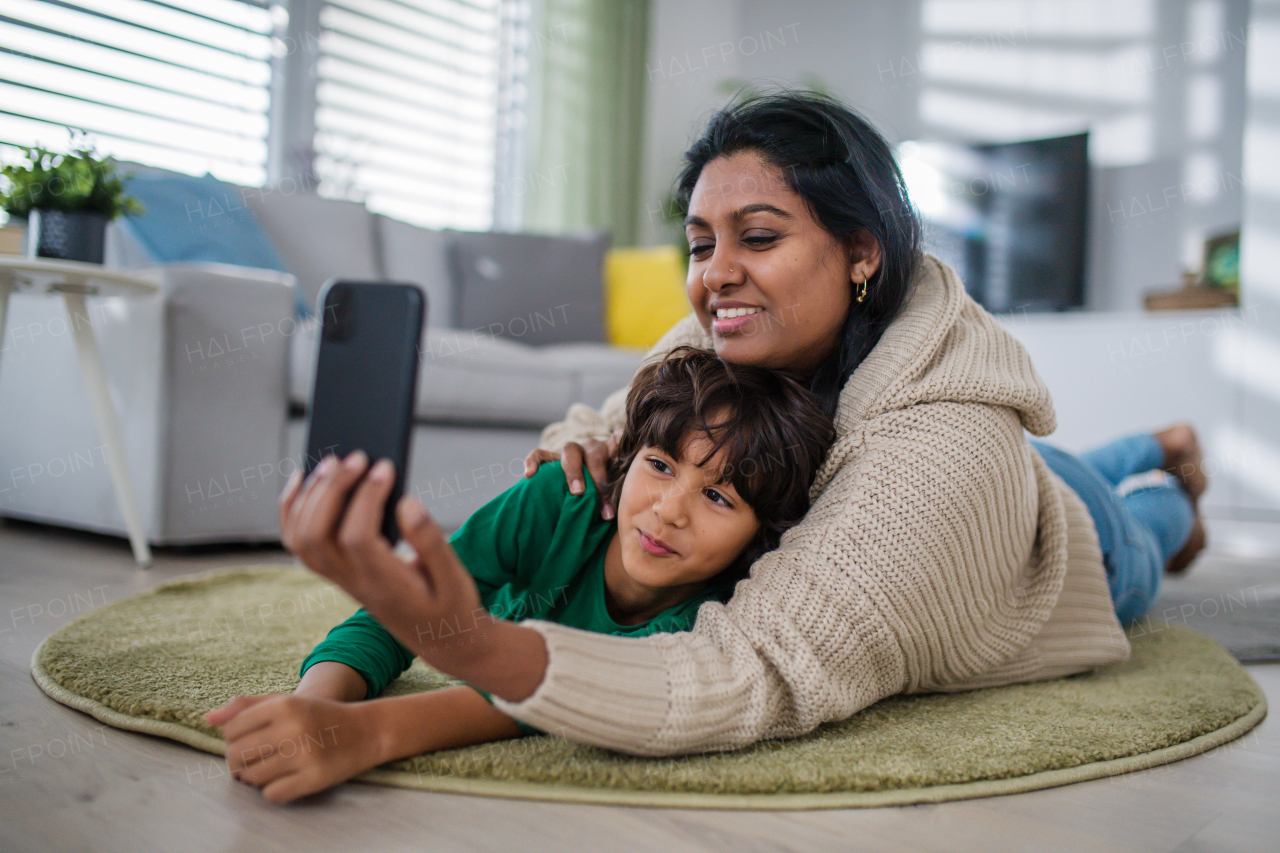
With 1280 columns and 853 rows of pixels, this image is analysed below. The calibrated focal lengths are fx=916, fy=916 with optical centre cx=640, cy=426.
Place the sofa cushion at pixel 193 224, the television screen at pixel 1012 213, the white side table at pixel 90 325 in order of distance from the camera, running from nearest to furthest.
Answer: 1. the white side table at pixel 90 325
2. the sofa cushion at pixel 193 224
3. the television screen at pixel 1012 213

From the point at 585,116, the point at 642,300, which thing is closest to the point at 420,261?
the point at 642,300

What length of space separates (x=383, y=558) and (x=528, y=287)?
97.5 inches

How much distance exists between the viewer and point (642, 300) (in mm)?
3113

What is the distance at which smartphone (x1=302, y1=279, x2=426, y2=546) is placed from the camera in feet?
2.15

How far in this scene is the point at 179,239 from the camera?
211 centimetres

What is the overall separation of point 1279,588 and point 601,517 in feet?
5.96

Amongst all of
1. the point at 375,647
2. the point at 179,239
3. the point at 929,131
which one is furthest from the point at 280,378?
the point at 929,131

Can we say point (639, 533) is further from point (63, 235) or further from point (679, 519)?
point (63, 235)

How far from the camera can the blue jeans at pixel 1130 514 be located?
4.10 ft

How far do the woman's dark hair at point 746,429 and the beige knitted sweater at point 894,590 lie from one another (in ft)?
0.11

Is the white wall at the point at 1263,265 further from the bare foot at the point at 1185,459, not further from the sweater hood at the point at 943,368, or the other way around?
the sweater hood at the point at 943,368

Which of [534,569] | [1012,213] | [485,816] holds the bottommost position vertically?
[485,816]

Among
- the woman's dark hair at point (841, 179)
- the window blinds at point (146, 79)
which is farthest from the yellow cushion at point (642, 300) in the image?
the woman's dark hair at point (841, 179)

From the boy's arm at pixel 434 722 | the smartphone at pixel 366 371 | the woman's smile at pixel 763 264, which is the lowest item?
the boy's arm at pixel 434 722
